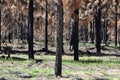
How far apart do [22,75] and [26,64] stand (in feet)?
18.9

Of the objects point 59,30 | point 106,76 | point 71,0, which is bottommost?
point 106,76

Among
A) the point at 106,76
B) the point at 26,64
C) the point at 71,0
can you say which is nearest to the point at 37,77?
the point at 106,76

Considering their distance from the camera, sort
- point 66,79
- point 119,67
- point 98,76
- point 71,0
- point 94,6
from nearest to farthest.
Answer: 1. point 66,79
2. point 98,76
3. point 119,67
4. point 71,0
5. point 94,6

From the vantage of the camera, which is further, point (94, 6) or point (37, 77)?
point (94, 6)

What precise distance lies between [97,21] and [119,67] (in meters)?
17.9

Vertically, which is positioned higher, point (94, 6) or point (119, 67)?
point (94, 6)

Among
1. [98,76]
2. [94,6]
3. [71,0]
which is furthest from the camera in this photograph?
[94,6]

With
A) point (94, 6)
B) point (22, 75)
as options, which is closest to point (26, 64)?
point (22, 75)

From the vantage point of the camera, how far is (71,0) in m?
26.9

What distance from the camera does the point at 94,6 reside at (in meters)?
38.2

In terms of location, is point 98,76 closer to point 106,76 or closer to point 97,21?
point 106,76

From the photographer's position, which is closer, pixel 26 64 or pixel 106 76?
pixel 106 76

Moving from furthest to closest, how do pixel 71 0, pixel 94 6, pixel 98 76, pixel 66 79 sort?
pixel 94 6 → pixel 71 0 → pixel 98 76 → pixel 66 79

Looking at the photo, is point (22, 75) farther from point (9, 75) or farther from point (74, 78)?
point (74, 78)
